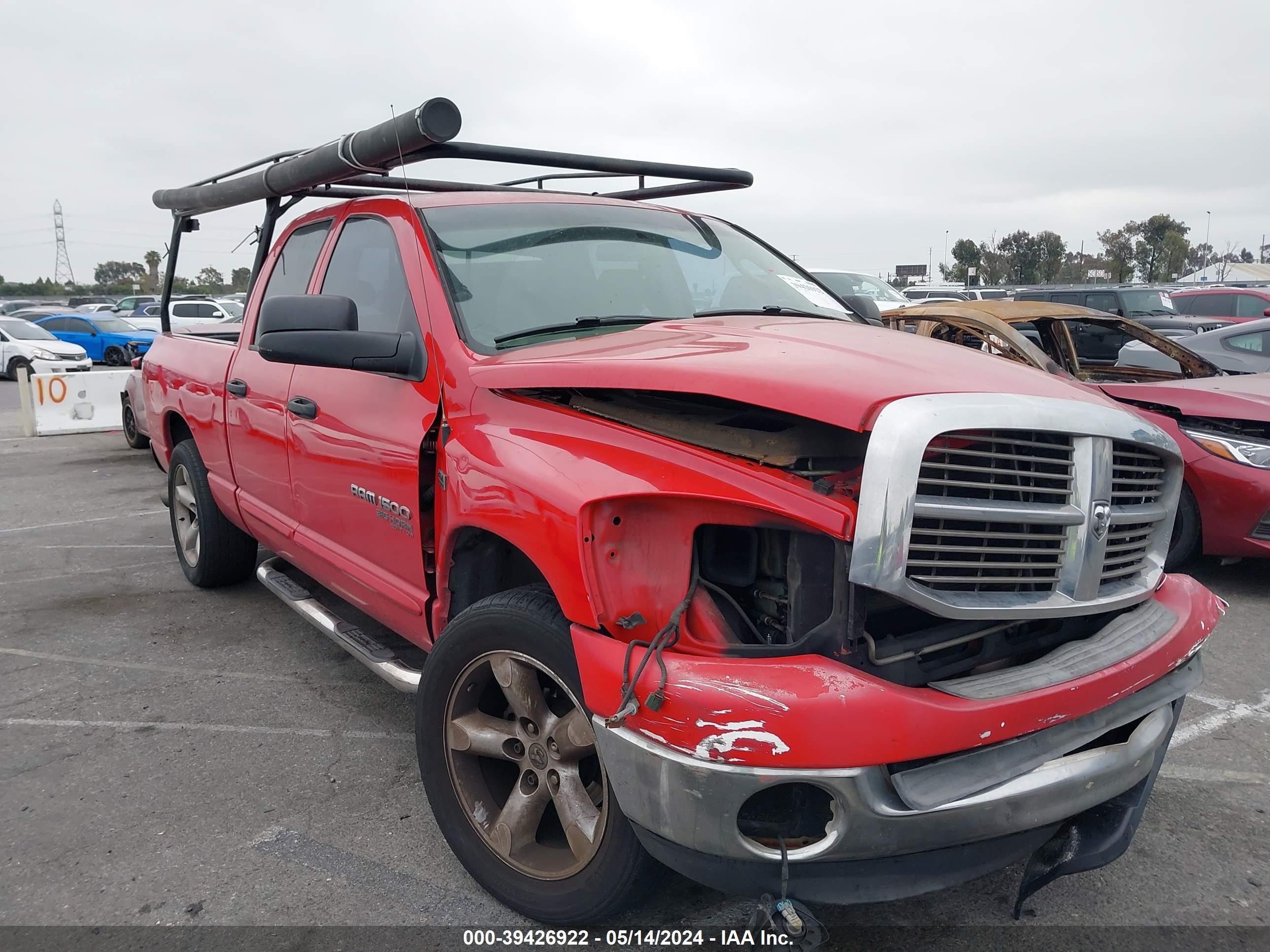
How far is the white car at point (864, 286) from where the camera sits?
1454 centimetres

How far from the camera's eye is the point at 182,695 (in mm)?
4133

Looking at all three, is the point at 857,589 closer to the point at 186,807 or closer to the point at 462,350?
the point at 462,350

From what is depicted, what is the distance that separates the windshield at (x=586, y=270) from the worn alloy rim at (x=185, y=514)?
276 centimetres

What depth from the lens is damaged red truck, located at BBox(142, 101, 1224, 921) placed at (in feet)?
Answer: 6.42

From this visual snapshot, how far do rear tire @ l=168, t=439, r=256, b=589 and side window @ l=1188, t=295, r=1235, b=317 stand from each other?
755 inches

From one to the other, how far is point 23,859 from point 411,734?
1.27 meters

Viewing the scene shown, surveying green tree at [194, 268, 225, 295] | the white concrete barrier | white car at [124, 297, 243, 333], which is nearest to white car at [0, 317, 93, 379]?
white car at [124, 297, 243, 333]

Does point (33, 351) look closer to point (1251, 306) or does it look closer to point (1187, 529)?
point (1187, 529)

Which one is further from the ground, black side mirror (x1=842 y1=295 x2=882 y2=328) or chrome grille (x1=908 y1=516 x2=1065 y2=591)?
black side mirror (x1=842 y1=295 x2=882 y2=328)

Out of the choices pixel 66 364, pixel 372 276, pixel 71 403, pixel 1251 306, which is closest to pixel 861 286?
pixel 1251 306

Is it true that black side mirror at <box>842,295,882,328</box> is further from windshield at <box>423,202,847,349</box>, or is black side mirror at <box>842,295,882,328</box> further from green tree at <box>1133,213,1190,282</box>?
green tree at <box>1133,213,1190,282</box>

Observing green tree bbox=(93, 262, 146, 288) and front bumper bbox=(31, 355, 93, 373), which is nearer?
front bumper bbox=(31, 355, 93, 373)

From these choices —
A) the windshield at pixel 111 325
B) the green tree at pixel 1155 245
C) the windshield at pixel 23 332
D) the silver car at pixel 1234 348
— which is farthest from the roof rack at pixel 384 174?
the green tree at pixel 1155 245

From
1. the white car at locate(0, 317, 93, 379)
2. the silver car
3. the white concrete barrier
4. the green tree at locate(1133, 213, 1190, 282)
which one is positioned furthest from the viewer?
the green tree at locate(1133, 213, 1190, 282)
